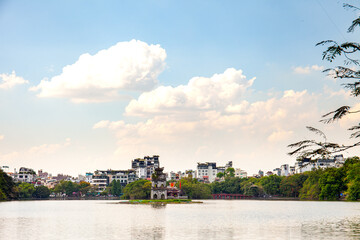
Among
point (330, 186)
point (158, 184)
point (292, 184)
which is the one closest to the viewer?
point (330, 186)

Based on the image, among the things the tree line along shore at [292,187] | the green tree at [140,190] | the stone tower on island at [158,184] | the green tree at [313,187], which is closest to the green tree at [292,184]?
the tree line along shore at [292,187]

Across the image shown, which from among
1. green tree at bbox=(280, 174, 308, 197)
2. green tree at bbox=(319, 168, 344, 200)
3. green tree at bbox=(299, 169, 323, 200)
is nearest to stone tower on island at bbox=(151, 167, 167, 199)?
green tree at bbox=(319, 168, 344, 200)

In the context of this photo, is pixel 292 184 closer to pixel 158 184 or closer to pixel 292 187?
pixel 292 187

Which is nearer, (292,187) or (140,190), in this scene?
(140,190)

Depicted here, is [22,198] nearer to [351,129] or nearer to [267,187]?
[267,187]

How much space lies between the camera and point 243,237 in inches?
1565

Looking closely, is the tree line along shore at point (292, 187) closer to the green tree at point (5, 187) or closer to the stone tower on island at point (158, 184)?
the green tree at point (5, 187)

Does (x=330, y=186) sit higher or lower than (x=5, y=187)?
lower

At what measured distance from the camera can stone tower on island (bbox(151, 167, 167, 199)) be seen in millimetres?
137250

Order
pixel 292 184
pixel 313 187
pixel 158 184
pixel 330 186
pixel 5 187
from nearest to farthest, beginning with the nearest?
pixel 330 186 < pixel 5 187 < pixel 158 184 < pixel 313 187 < pixel 292 184

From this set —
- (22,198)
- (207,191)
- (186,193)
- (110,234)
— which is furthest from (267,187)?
(110,234)

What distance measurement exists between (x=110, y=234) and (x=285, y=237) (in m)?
15.8

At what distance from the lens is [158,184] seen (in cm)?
13912

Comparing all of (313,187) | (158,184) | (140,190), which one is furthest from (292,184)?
(158,184)
